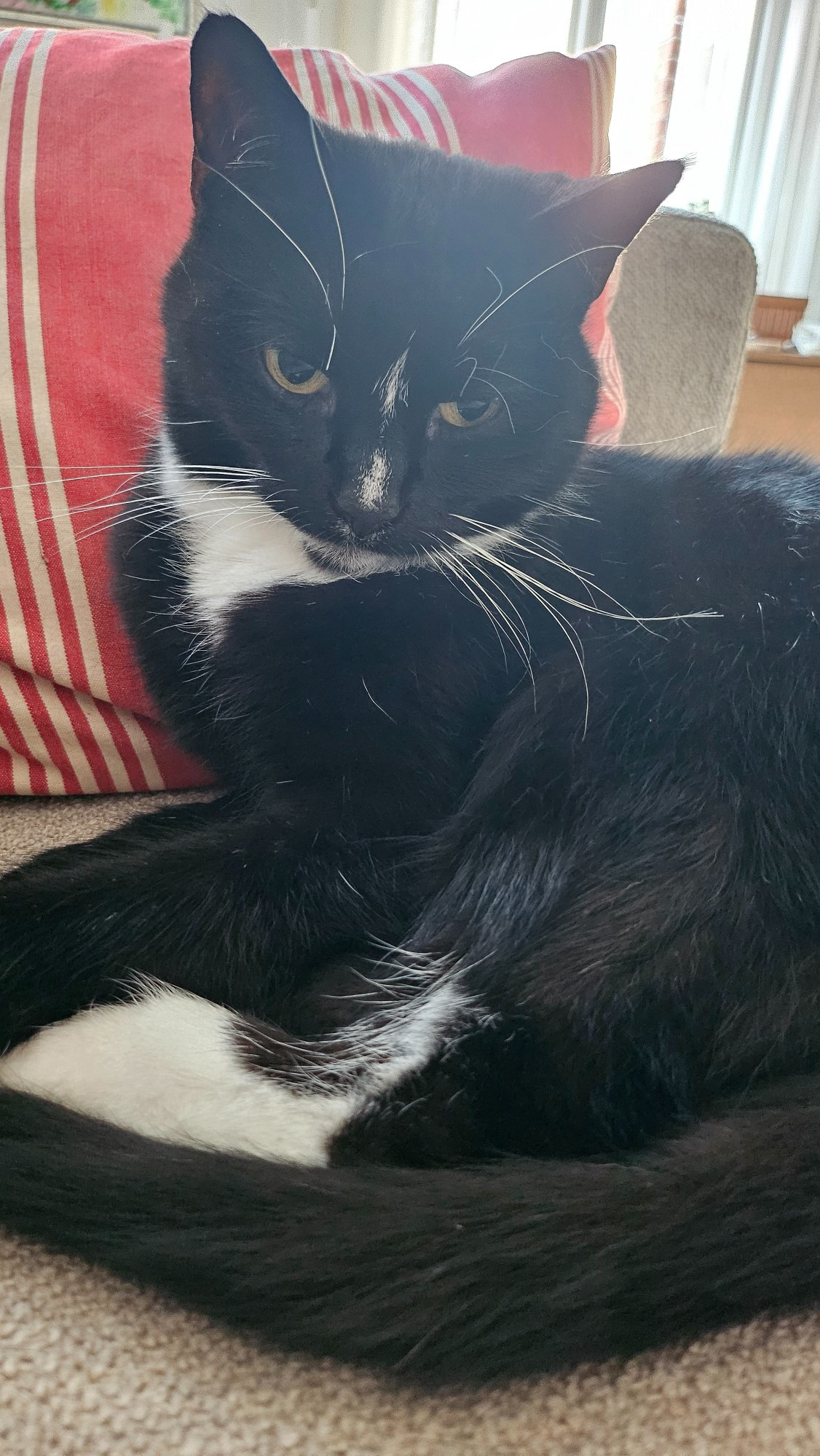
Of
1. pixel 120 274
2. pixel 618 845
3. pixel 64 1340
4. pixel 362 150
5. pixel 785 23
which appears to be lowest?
pixel 64 1340

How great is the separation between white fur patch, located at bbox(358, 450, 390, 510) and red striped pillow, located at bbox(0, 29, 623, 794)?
27 cm

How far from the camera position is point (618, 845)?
64 centimetres

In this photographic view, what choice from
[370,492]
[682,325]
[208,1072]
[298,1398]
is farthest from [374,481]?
[682,325]

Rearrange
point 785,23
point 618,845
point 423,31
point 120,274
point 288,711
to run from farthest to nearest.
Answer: point 785,23 → point 423,31 → point 120,274 → point 288,711 → point 618,845

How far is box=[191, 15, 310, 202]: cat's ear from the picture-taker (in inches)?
26.5

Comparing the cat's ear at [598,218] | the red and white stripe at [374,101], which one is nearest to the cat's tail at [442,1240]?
the cat's ear at [598,218]

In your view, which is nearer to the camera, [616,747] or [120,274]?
[616,747]

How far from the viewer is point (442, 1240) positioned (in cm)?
42

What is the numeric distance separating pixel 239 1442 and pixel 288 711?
1.53ft

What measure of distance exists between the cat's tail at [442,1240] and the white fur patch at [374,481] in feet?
1.48

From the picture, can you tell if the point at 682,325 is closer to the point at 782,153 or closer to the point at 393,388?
the point at 393,388

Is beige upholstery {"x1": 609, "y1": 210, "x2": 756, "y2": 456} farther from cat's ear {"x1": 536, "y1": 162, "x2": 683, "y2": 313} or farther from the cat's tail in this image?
the cat's tail

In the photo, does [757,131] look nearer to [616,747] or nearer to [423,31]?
[423,31]

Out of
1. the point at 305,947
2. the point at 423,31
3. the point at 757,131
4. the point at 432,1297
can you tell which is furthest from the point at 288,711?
the point at 757,131
